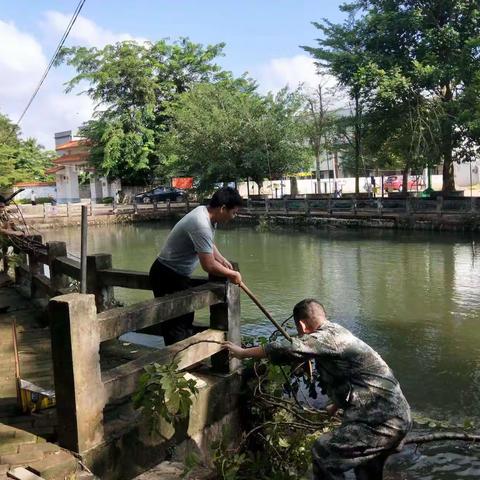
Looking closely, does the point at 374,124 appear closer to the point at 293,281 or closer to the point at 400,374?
the point at 293,281

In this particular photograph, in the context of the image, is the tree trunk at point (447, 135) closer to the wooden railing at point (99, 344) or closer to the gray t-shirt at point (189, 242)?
the wooden railing at point (99, 344)

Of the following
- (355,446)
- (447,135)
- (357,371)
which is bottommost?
(355,446)

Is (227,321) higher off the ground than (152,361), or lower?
higher

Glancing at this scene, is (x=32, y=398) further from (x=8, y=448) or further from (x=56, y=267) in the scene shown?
(x=56, y=267)

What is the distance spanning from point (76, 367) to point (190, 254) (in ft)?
4.57

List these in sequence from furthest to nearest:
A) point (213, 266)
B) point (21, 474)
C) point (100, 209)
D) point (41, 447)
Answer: point (100, 209) < point (213, 266) < point (41, 447) < point (21, 474)

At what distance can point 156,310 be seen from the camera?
3727 millimetres

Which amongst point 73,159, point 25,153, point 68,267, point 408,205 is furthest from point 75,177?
point 68,267

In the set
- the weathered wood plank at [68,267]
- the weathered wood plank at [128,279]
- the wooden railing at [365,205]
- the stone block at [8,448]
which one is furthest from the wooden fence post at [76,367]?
the wooden railing at [365,205]

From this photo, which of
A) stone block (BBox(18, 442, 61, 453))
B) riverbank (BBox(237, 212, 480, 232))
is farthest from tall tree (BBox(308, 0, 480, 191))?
stone block (BBox(18, 442, 61, 453))

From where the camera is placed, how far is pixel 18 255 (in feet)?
29.8

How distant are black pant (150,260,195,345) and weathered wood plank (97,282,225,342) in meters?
0.21

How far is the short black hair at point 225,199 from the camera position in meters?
4.05

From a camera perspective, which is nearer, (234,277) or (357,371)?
(357,371)
